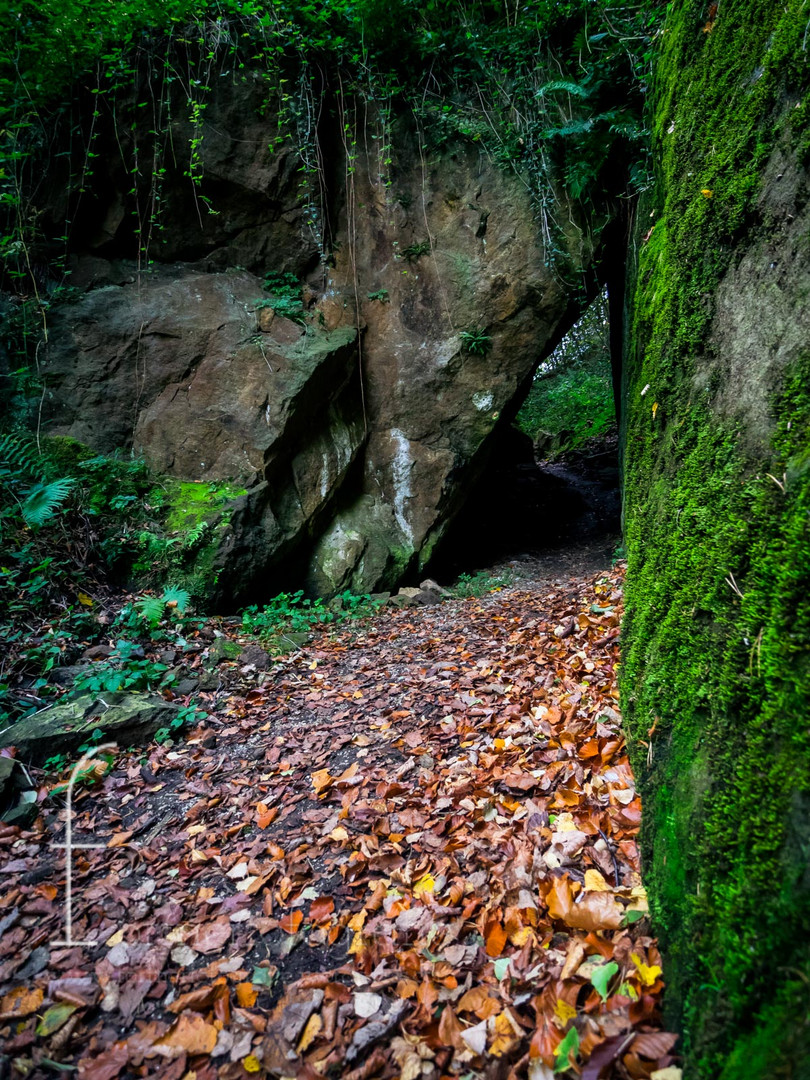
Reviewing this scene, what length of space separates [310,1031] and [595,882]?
1.10m

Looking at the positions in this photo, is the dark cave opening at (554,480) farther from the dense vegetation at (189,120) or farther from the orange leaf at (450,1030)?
the orange leaf at (450,1030)

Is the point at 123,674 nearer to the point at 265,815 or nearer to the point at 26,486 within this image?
the point at 265,815

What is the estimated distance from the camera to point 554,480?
42.2 ft

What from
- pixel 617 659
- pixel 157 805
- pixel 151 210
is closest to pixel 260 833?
pixel 157 805

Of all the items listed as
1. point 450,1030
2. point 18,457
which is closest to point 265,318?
point 18,457

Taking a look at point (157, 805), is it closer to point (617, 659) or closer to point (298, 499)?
point (617, 659)

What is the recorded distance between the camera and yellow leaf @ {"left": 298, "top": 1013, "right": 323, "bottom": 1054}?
65.0 inches

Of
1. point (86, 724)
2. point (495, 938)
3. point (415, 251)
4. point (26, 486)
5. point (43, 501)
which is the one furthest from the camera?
point (415, 251)

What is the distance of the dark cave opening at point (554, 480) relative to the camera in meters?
9.16

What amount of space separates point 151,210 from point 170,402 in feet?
9.40

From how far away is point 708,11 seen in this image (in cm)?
257

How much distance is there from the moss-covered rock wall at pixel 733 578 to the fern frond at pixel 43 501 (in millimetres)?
5653

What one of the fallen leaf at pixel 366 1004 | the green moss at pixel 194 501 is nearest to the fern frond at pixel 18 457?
the green moss at pixel 194 501

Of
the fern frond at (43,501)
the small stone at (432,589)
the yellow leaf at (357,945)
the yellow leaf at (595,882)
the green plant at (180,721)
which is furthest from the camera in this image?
the small stone at (432,589)
